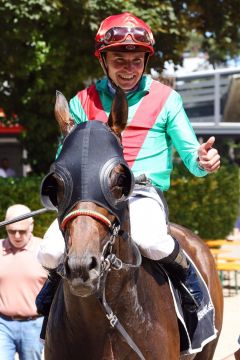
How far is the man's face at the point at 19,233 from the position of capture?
23.9 feet

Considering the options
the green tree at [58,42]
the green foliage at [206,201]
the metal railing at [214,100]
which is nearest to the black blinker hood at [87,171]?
the green tree at [58,42]

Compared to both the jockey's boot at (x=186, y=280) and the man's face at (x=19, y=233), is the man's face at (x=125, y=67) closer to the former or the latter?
the jockey's boot at (x=186, y=280)

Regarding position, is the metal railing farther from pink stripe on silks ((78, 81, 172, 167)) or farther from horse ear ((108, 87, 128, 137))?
horse ear ((108, 87, 128, 137))

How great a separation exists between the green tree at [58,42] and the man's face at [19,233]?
5.78m

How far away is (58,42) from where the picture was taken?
13.9 m

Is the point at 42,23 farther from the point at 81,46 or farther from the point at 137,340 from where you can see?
the point at 137,340

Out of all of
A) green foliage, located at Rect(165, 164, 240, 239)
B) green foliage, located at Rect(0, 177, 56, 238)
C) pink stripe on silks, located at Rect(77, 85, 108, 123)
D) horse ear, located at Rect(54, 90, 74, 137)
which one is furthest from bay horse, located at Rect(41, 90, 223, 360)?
green foliage, located at Rect(165, 164, 240, 239)

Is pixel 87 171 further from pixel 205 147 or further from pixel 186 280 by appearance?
pixel 186 280

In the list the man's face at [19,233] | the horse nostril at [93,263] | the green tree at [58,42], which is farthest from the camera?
the green tree at [58,42]

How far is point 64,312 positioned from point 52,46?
9.95 meters

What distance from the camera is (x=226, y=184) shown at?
1909cm

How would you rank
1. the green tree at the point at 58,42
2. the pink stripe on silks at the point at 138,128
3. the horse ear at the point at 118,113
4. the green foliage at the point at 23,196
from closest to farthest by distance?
the horse ear at the point at 118,113 → the pink stripe on silks at the point at 138,128 → the green foliage at the point at 23,196 → the green tree at the point at 58,42

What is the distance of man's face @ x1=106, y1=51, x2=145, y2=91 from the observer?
493 centimetres

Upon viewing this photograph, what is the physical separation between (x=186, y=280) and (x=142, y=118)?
3.41ft
